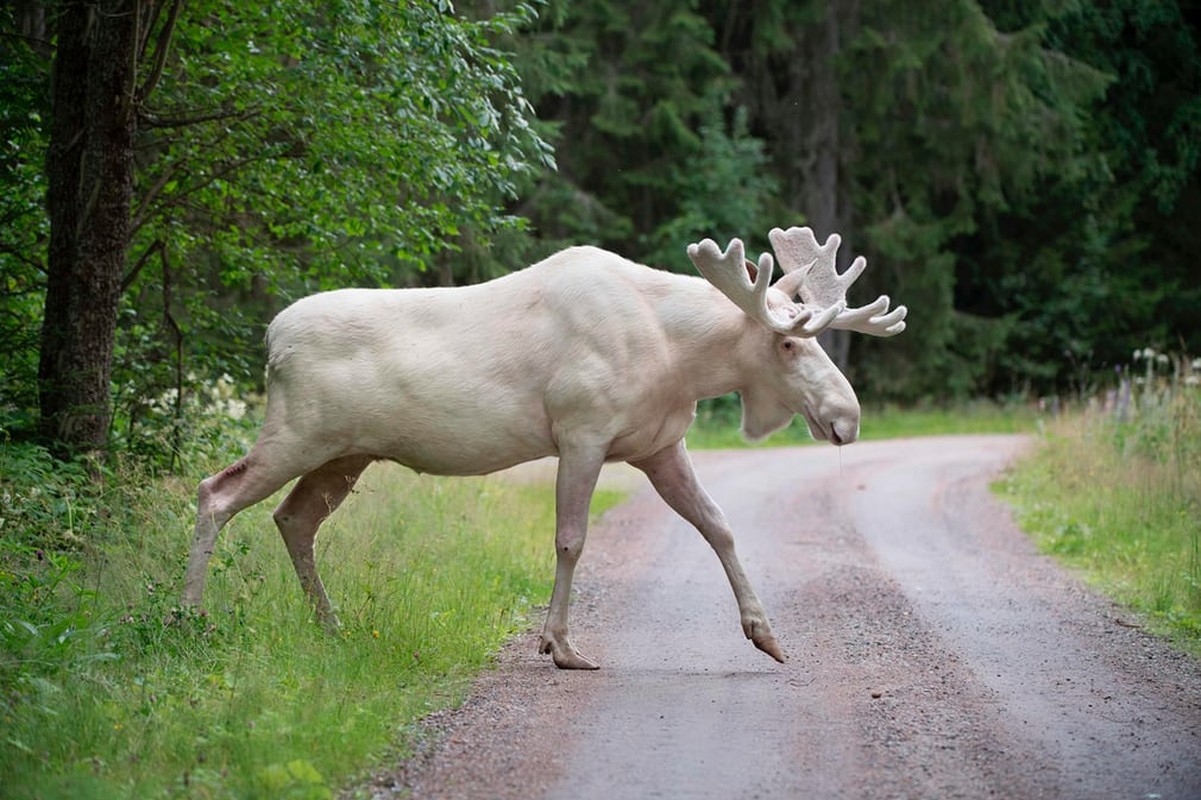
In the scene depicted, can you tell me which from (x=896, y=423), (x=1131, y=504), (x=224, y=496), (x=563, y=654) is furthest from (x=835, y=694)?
(x=896, y=423)

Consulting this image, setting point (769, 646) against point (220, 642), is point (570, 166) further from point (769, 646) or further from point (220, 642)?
point (220, 642)

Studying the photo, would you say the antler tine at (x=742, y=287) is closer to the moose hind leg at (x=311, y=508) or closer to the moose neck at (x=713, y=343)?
the moose neck at (x=713, y=343)

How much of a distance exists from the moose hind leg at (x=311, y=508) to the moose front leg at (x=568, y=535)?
3.82 ft

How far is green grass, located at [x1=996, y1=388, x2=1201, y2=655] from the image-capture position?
9227 millimetres

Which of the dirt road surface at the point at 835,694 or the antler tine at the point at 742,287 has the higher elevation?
the antler tine at the point at 742,287

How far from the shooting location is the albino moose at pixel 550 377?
286 inches

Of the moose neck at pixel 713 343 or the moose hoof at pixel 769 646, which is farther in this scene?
the moose neck at pixel 713 343

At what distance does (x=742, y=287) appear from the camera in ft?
23.8

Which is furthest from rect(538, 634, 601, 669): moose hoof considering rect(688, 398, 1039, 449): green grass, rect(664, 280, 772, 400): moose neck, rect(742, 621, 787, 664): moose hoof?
rect(688, 398, 1039, 449): green grass

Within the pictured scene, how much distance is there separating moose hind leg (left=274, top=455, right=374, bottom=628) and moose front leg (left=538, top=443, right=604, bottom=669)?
1164 mm

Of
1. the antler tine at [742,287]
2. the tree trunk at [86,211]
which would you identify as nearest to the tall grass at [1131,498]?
the antler tine at [742,287]

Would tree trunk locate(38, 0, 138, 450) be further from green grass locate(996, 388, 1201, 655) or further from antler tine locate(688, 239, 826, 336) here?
green grass locate(996, 388, 1201, 655)

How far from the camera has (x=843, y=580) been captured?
1033 cm

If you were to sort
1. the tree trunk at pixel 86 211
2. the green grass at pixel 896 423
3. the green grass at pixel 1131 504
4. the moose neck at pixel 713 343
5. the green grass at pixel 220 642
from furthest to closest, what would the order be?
the green grass at pixel 896 423
the green grass at pixel 1131 504
the tree trunk at pixel 86 211
the moose neck at pixel 713 343
the green grass at pixel 220 642
